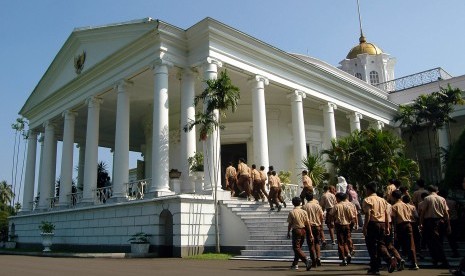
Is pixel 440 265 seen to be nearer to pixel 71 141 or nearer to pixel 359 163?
pixel 359 163

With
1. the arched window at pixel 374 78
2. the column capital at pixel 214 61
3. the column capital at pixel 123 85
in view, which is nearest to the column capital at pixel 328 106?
the column capital at pixel 214 61

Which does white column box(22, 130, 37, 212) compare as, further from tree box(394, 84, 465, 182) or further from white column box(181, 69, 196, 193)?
tree box(394, 84, 465, 182)

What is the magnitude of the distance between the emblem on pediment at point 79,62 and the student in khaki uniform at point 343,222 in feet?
57.1

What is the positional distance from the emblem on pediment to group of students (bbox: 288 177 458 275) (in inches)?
662

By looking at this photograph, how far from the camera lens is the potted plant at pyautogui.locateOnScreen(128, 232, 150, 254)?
49.8 feet

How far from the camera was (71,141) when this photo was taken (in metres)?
23.9

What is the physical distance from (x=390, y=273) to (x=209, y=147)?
971cm

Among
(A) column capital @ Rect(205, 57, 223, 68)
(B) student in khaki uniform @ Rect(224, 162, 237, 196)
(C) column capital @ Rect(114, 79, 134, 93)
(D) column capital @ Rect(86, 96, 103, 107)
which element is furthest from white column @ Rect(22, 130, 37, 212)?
(A) column capital @ Rect(205, 57, 223, 68)

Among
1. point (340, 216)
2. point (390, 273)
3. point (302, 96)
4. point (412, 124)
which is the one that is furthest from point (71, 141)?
point (412, 124)

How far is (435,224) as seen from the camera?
9.08 m

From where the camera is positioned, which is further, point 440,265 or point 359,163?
point 359,163

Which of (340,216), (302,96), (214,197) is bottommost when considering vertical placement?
(340,216)

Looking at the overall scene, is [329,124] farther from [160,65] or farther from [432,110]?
[160,65]

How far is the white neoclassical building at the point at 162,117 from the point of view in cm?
1639
